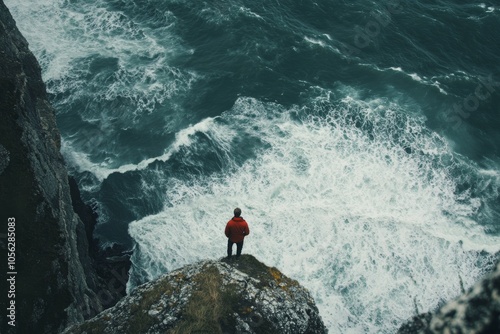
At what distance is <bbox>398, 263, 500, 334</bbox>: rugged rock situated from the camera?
6.63 m

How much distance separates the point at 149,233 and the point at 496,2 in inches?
2468

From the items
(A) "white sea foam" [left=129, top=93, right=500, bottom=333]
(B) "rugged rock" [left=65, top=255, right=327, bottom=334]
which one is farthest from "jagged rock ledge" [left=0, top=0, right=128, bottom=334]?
(A) "white sea foam" [left=129, top=93, right=500, bottom=333]

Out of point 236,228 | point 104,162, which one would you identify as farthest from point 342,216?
point 104,162

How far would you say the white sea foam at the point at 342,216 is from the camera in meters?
34.0

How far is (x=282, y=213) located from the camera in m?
38.2

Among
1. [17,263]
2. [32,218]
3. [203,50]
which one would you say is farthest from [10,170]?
[203,50]

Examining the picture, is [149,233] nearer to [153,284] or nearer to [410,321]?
[153,284]

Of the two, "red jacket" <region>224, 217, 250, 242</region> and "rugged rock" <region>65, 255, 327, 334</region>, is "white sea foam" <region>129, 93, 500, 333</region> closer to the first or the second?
"rugged rock" <region>65, 255, 327, 334</region>

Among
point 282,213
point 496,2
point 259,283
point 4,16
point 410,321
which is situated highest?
point 496,2

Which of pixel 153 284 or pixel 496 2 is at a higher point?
pixel 496 2

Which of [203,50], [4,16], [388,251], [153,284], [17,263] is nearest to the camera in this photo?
[153,284]

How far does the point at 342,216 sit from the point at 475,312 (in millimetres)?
31682

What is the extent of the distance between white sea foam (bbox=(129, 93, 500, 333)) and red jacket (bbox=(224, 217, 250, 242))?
1404cm

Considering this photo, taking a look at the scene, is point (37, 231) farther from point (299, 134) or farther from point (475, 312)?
point (299, 134)
